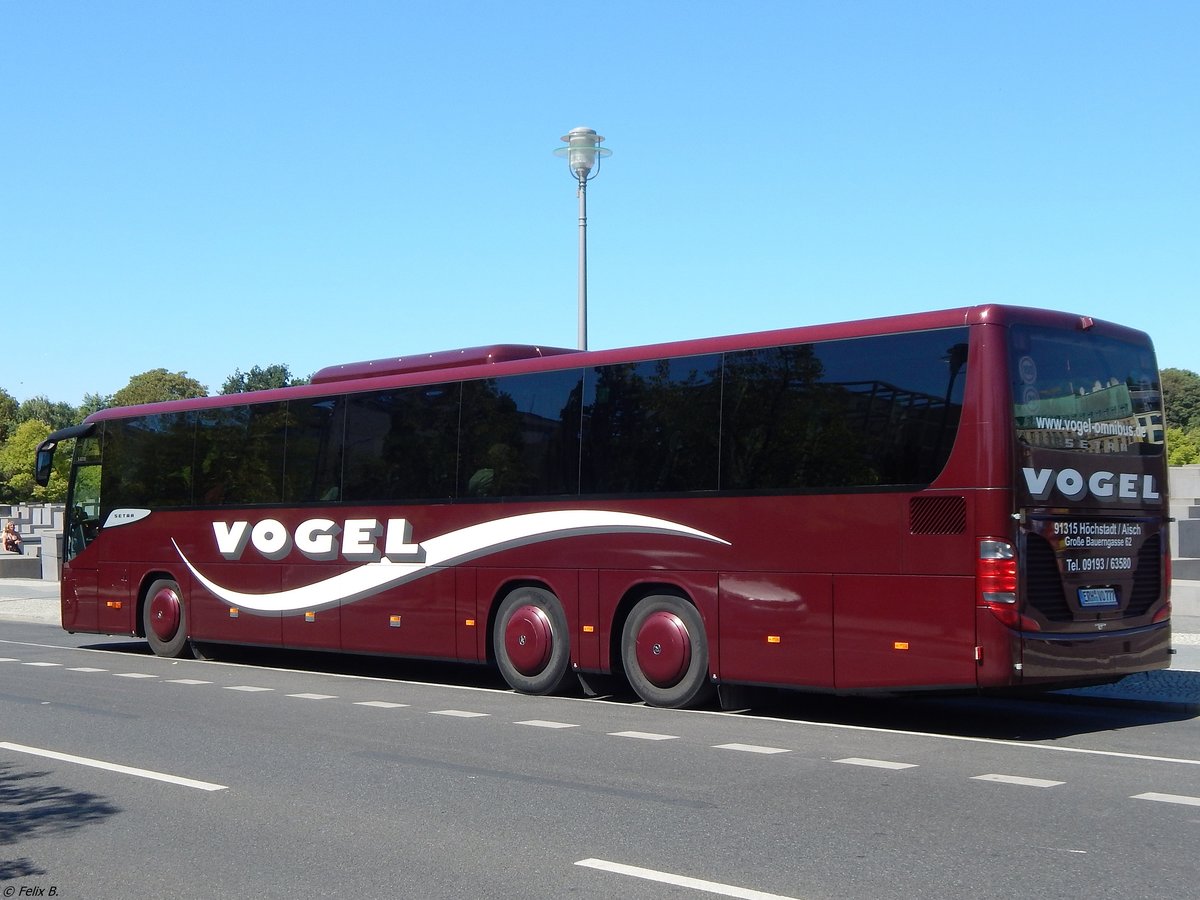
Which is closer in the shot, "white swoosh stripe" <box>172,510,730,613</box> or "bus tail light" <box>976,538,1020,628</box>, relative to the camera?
"bus tail light" <box>976,538,1020,628</box>

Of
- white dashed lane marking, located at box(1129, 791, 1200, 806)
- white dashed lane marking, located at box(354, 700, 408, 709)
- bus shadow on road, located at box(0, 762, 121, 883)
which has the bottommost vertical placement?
white dashed lane marking, located at box(354, 700, 408, 709)

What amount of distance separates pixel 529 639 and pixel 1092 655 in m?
5.59

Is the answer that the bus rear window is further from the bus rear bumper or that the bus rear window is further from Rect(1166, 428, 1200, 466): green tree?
Rect(1166, 428, 1200, 466): green tree

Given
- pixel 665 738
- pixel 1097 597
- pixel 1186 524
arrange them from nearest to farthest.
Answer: pixel 665 738
pixel 1097 597
pixel 1186 524

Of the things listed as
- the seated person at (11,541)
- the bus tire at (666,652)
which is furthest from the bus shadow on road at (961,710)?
the seated person at (11,541)

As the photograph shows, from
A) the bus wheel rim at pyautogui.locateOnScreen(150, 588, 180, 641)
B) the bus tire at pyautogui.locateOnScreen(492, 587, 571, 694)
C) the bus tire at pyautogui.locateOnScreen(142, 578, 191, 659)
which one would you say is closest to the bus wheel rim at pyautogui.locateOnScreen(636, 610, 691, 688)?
the bus tire at pyautogui.locateOnScreen(492, 587, 571, 694)

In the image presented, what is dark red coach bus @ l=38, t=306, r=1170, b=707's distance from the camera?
11039 millimetres

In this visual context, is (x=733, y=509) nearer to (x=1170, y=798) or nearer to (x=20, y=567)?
(x=1170, y=798)

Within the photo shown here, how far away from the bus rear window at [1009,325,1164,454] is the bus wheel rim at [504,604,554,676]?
545 centimetres

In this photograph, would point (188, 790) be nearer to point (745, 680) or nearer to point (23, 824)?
point (23, 824)

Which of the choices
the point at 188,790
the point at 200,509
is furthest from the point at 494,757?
the point at 200,509

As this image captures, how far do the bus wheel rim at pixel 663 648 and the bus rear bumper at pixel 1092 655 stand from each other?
3.33 meters

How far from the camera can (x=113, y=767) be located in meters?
9.69

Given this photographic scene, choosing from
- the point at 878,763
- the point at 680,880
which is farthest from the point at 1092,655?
the point at 680,880
